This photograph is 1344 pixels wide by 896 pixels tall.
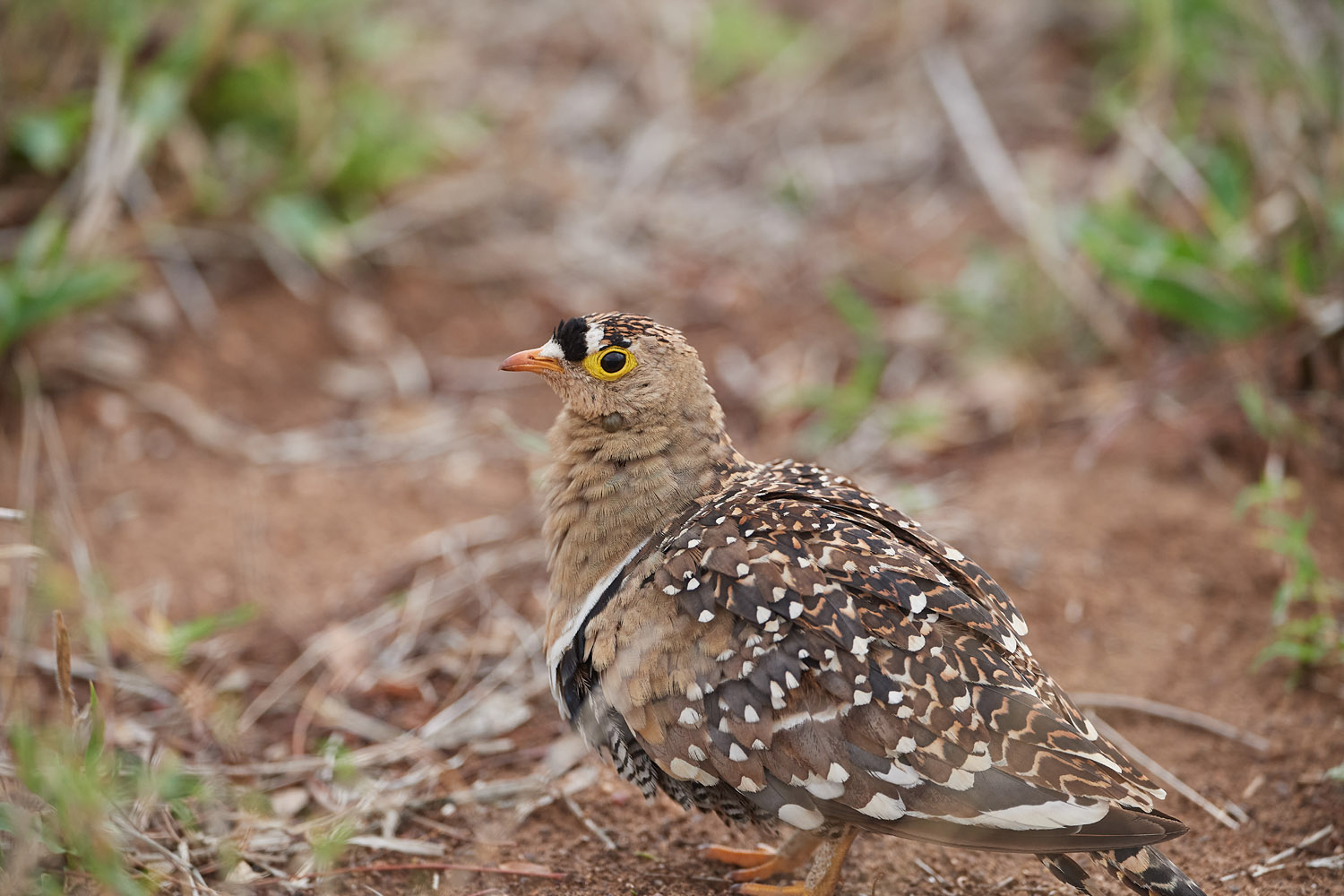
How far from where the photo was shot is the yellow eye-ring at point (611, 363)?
3.29 meters

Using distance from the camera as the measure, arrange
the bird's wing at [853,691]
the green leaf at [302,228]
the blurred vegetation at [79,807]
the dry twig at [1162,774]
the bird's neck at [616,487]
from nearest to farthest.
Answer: the blurred vegetation at [79,807] → the bird's wing at [853,691] → the bird's neck at [616,487] → the dry twig at [1162,774] → the green leaf at [302,228]

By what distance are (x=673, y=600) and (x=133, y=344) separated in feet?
13.0

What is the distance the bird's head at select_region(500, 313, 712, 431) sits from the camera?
3291 millimetres

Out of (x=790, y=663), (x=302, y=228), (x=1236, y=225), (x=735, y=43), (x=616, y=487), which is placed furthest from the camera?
(x=735, y=43)

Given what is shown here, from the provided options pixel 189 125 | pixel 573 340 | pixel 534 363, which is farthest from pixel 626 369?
pixel 189 125

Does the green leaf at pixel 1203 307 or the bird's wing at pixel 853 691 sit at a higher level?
the green leaf at pixel 1203 307

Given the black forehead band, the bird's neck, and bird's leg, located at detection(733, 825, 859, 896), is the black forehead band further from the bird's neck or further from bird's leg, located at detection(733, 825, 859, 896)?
bird's leg, located at detection(733, 825, 859, 896)

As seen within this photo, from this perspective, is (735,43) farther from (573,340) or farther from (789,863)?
(789,863)

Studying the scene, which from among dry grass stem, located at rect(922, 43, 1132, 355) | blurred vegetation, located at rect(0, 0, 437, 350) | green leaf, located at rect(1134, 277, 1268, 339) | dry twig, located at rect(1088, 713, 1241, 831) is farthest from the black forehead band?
dry grass stem, located at rect(922, 43, 1132, 355)

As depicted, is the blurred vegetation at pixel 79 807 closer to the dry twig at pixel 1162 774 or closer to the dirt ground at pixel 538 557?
the dirt ground at pixel 538 557

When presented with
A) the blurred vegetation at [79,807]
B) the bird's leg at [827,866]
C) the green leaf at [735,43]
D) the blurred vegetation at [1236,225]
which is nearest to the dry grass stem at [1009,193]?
the blurred vegetation at [1236,225]

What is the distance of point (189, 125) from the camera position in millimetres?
6051

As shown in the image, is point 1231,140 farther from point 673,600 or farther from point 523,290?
point 673,600

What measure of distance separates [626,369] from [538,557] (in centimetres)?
160
